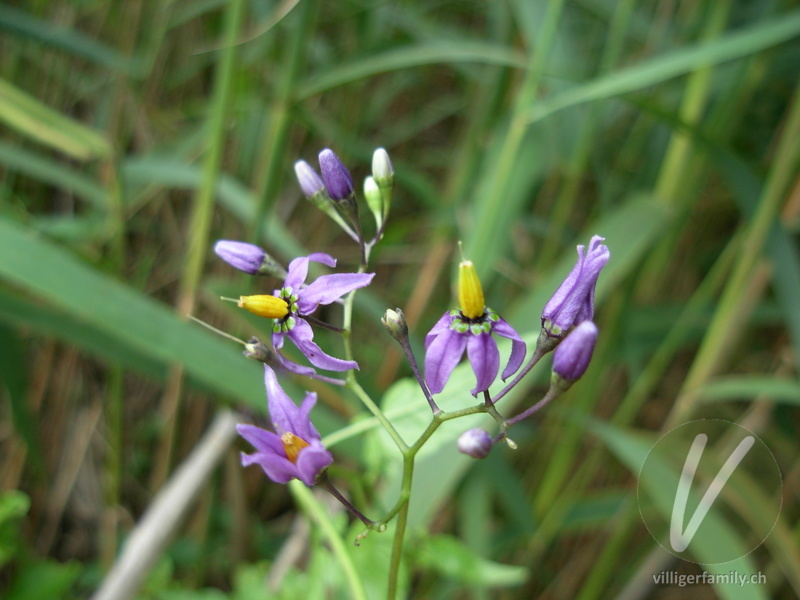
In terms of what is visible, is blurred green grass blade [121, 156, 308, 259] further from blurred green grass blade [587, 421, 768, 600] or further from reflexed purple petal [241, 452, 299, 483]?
reflexed purple petal [241, 452, 299, 483]

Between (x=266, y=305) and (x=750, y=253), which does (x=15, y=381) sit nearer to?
(x=266, y=305)

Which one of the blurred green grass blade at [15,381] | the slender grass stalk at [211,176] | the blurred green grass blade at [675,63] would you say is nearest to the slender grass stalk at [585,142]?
the blurred green grass blade at [675,63]

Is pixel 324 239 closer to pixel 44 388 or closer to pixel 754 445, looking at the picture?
pixel 44 388

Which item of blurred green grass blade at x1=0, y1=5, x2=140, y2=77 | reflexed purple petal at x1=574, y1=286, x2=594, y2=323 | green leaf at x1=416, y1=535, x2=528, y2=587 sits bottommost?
green leaf at x1=416, y1=535, x2=528, y2=587

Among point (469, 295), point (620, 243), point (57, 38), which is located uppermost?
point (57, 38)

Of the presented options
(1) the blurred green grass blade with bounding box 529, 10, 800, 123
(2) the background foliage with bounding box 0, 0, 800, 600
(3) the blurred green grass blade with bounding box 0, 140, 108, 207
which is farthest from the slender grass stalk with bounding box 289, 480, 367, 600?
(3) the blurred green grass blade with bounding box 0, 140, 108, 207

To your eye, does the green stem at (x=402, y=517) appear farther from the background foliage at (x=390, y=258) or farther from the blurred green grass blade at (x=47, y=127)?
Answer: the blurred green grass blade at (x=47, y=127)

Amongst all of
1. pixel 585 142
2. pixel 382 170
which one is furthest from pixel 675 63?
pixel 382 170
